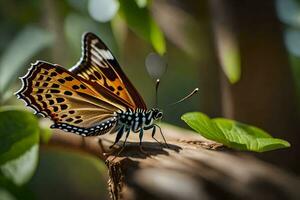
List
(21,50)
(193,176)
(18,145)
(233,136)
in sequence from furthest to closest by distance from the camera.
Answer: (21,50) → (18,145) → (233,136) → (193,176)

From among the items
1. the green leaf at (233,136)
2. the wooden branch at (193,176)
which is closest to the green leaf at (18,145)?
the wooden branch at (193,176)

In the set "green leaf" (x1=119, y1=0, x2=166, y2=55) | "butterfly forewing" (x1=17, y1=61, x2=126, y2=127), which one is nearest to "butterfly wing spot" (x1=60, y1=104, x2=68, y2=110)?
"butterfly forewing" (x1=17, y1=61, x2=126, y2=127)

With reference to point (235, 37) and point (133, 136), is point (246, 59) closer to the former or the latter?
point (235, 37)

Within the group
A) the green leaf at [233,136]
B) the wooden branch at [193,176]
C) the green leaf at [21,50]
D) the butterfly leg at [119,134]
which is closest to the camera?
the wooden branch at [193,176]

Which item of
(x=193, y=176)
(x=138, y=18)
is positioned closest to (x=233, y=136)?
(x=193, y=176)

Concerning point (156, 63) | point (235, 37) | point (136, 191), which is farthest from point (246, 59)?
point (136, 191)

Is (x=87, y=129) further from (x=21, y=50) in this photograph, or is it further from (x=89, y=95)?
(x=21, y=50)

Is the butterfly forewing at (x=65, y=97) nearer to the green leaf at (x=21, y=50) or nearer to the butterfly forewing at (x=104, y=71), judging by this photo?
the butterfly forewing at (x=104, y=71)
